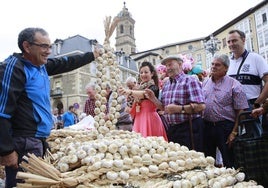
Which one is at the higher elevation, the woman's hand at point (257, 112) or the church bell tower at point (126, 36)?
the church bell tower at point (126, 36)

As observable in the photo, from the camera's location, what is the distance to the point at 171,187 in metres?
1.25

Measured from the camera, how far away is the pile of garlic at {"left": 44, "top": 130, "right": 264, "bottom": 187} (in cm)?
125

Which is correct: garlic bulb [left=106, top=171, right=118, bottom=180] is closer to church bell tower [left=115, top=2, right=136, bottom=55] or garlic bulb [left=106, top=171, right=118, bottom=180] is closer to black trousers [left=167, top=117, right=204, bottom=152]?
black trousers [left=167, top=117, right=204, bottom=152]

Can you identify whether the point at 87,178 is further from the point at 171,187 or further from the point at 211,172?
the point at 211,172

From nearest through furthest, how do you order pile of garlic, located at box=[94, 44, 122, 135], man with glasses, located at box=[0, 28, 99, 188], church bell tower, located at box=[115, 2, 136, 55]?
1. man with glasses, located at box=[0, 28, 99, 188]
2. pile of garlic, located at box=[94, 44, 122, 135]
3. church bell tower, located at box=[115, 2, 136, 55]

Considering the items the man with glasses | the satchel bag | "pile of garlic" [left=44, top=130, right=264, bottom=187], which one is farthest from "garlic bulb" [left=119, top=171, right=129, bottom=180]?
the satchel bag

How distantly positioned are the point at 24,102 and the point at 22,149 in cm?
28

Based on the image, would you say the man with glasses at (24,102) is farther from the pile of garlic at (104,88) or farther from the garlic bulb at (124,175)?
the garlic bulb at (124,175)

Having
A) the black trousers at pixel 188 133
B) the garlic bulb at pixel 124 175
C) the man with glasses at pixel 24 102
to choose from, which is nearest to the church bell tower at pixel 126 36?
the black trousers at pixel 188 133

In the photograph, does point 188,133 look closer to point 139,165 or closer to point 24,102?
point 139,165

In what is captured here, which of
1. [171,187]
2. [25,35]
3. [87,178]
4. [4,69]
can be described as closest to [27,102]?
[4,69]

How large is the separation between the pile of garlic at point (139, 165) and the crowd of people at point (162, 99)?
1.16ft

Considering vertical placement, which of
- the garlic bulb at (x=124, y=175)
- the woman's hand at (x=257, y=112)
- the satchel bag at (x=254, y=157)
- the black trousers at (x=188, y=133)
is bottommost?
the satchel bag at (x=254, y=157)

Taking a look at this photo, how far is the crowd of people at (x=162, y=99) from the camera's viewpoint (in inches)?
65.5
